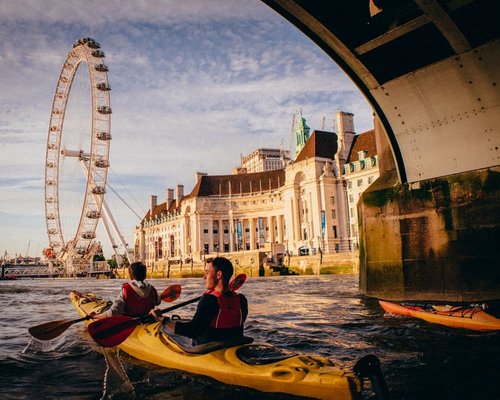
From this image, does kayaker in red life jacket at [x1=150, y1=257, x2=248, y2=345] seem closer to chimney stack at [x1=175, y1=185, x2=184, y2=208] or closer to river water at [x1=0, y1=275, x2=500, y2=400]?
river water at [x1=0, y1=275, x2=500, y2=400]

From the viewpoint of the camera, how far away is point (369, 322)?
10.8 meters

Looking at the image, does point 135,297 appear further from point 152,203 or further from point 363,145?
point 152,203

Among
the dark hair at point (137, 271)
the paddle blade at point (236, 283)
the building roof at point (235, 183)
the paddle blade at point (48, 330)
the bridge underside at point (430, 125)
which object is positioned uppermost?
the building roof at point (235, 183)

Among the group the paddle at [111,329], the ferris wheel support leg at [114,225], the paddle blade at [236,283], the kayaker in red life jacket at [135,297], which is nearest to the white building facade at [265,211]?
the ferris wheel support leg at [114,225]

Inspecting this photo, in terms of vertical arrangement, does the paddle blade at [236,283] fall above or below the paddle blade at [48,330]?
above

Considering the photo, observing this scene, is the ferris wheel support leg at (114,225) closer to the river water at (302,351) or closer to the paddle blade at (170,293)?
the river water at (302,351)

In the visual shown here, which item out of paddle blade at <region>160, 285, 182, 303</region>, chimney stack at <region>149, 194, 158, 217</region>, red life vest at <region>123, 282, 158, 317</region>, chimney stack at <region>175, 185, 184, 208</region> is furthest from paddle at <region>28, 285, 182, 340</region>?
chimney stack at <region>149, 194, 158, 217</region>

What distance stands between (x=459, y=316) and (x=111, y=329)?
24.7 ft

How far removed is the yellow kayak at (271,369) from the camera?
171 inches

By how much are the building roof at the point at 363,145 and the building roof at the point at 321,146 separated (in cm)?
370

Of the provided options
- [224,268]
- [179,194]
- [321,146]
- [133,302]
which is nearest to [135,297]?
[133,302]

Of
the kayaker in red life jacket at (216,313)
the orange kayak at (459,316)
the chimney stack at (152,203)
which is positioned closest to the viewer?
the kayaker in red life jacket at (216,313)

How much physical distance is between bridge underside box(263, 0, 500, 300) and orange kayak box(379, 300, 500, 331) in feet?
3.22

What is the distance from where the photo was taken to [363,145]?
6444 cm
